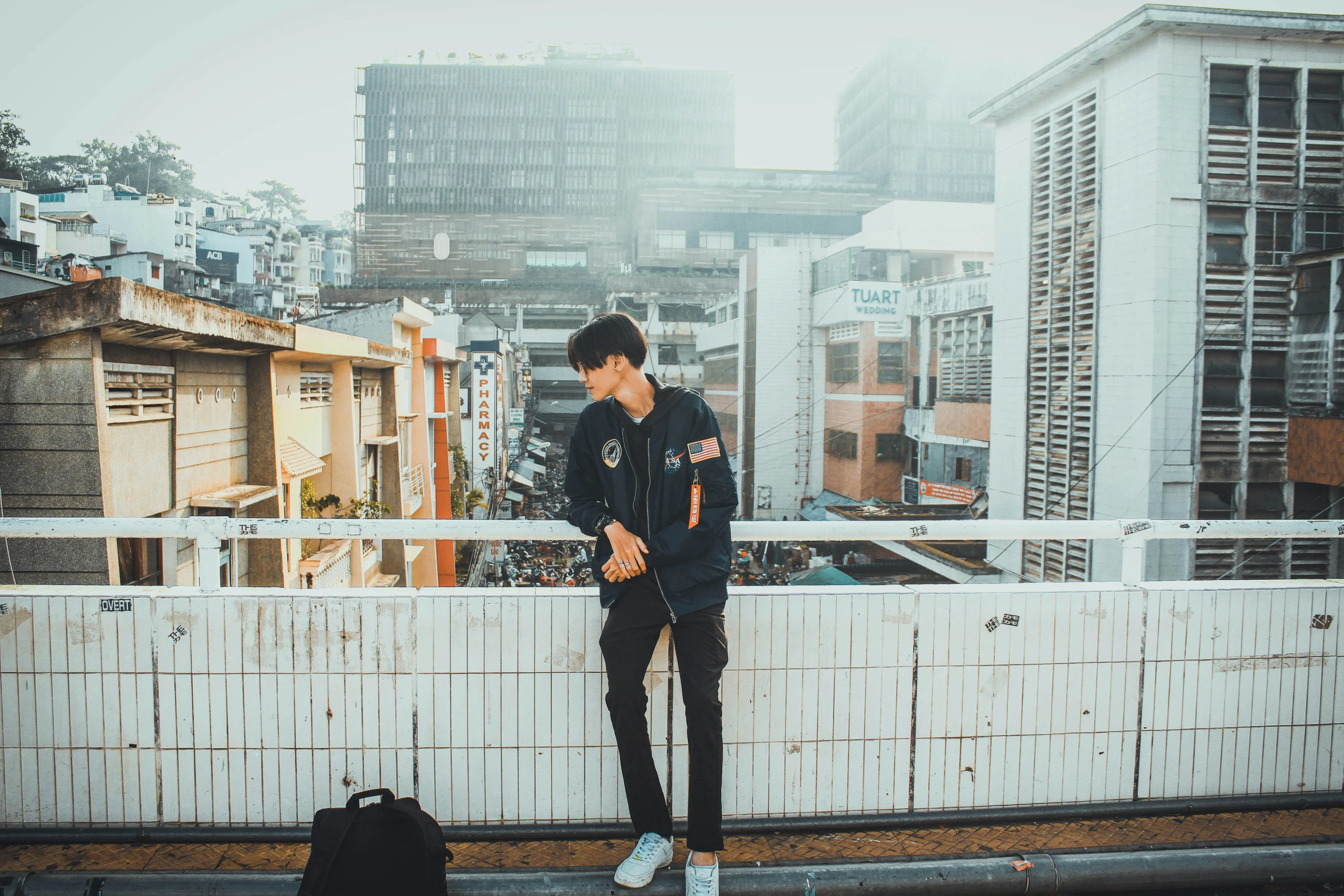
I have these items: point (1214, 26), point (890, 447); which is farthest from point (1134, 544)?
point (890, 447)

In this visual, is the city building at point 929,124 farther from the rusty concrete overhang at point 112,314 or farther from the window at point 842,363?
the rusty concrete overhang at point 112,314

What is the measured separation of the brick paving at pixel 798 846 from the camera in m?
2.57

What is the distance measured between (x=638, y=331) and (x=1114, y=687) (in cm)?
207

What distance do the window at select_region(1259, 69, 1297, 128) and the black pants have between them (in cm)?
1389

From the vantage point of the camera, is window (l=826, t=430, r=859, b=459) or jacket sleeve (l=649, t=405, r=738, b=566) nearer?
jacket sleeve (l=649, t=405, r=738, b=566)

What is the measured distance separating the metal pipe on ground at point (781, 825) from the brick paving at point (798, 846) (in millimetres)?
18

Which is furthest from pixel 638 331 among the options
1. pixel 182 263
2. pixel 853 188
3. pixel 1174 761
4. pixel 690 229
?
pixel 853 188

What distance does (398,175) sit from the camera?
8212 centimetres

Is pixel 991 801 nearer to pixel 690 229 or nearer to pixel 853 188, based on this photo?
pixel 690 229

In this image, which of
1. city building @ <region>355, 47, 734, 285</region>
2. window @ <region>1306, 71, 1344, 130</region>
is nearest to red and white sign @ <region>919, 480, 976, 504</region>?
window @ <region>1306, 71, 1344, 130</region>

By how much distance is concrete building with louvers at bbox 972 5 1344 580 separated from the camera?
11.9 m

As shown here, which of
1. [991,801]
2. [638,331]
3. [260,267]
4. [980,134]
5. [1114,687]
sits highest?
[980,134]

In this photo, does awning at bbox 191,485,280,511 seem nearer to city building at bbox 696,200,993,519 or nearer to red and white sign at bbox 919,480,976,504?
red and white sign at bbox 919,480,976,504

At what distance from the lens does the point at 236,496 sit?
749 cm
